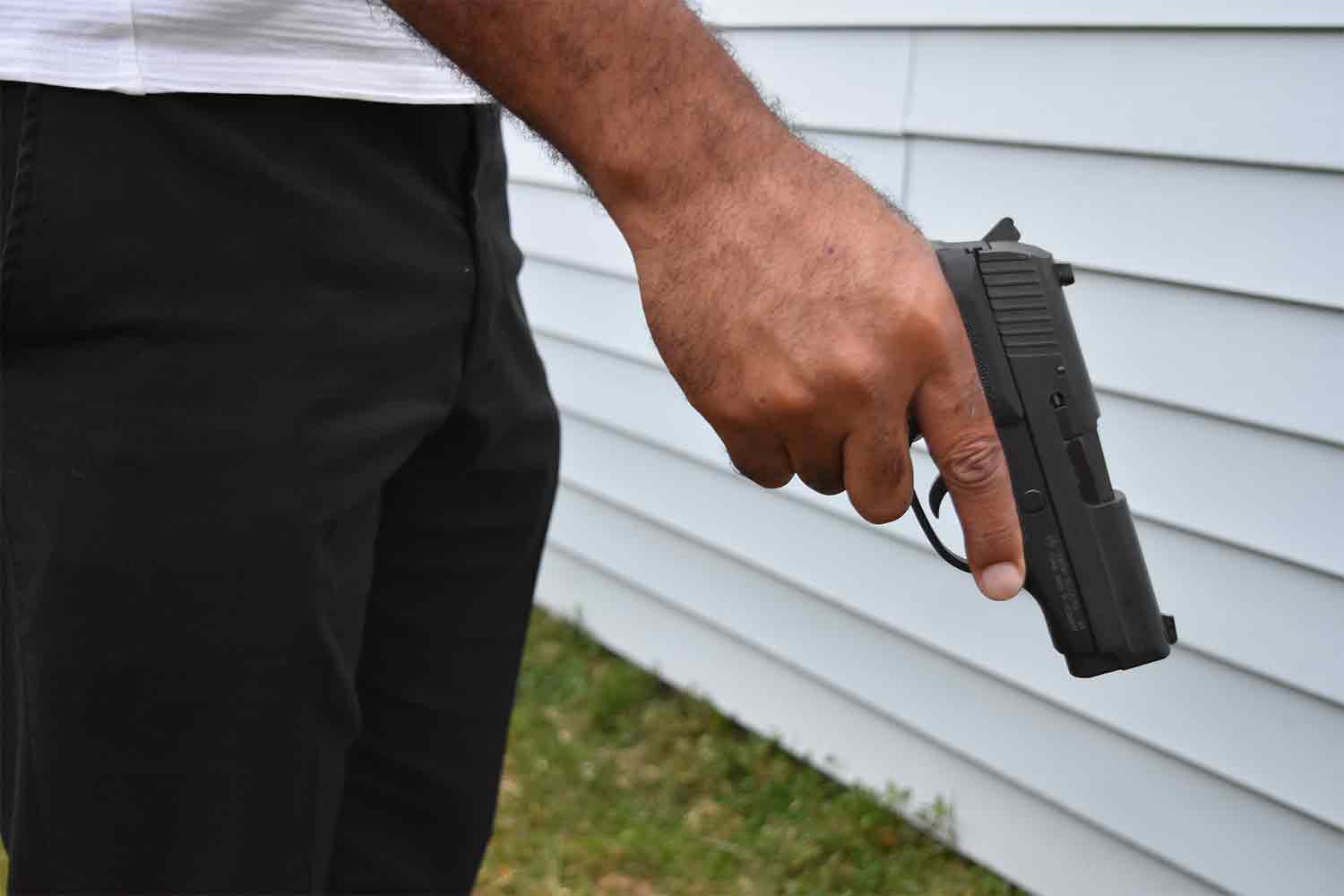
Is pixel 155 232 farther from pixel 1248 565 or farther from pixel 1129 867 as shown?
pixel 1129 867

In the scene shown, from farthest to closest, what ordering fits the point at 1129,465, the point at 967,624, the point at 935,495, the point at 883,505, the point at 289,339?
the point at 967,624 < the point at 1129,465 < the point at 935,495 < the point at 289,339 < the point at 883,505

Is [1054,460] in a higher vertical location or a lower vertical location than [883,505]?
lower

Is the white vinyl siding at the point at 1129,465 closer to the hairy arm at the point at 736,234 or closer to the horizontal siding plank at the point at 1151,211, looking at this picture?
the horizontal siding plank at the point at 1151,211

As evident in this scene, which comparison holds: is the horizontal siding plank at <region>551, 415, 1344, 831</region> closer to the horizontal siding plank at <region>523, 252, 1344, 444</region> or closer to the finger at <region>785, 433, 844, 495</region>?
the horizontal siding plank at <region>523, 252, 1344, 444</region>

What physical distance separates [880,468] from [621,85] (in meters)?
0.33

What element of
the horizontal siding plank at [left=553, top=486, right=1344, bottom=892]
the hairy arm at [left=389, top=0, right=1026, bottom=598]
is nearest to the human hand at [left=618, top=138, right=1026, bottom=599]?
the hairy arm at [left=389, top=0, right=1026, bottom=598]

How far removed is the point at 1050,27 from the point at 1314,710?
1.08m

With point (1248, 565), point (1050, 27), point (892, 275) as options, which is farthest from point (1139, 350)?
point (892, 275)

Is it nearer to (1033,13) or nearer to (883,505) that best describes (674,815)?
(1033,13)

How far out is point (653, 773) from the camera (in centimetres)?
292

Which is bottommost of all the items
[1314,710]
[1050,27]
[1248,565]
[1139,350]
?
[1314,710]

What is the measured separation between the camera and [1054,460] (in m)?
1.29

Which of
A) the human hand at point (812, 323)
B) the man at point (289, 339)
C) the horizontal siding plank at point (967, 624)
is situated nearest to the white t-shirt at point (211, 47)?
the man at point (289, 339)

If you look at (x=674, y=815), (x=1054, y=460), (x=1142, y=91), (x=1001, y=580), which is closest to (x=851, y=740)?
(x=674, y=815)
